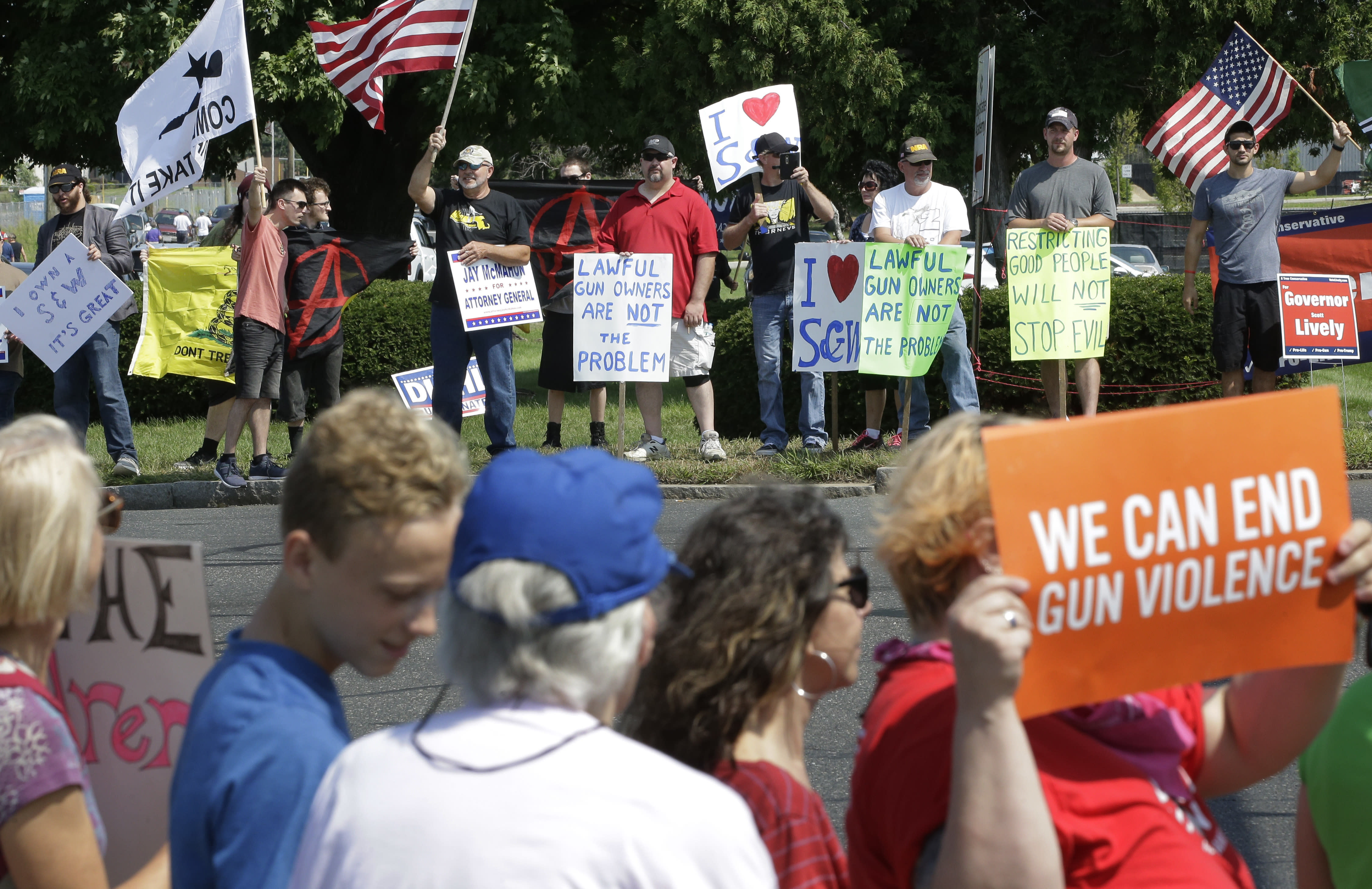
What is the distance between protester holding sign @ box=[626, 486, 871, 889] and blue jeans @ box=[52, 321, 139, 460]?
8717mm

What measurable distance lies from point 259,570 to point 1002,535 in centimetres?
614

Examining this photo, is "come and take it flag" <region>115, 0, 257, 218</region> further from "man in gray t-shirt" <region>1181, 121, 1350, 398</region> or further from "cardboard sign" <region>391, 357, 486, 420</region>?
"man in gray t-shirt" <region>1181, 121, 1350, 398</region>

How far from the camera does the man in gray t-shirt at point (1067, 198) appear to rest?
997 cm

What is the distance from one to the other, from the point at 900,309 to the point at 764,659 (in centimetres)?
792

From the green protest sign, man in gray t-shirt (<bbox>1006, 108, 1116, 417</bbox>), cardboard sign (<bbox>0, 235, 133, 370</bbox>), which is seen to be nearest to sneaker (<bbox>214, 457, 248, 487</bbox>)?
cardboard sign (<bbox>0, 235, 133, 370</bbox>)

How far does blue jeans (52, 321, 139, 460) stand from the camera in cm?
997

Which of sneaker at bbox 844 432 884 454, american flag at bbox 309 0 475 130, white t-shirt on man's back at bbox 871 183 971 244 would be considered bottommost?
sneaker at bbox 844 432 884 454

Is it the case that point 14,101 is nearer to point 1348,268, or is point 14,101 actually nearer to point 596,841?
point 1348,268

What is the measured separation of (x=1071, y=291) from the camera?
10.1 m

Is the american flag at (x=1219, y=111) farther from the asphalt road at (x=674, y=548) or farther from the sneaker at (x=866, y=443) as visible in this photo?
the sneaker at (x=866, y=443)

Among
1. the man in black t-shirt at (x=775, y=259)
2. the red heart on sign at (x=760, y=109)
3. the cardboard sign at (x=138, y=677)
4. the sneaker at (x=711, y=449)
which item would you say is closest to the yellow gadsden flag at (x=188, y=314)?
the sneaker at (x=711, y=449)

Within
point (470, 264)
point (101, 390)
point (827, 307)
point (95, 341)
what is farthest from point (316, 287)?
point (827, 307)

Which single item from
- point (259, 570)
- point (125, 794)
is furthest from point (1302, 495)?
point (259, 570)

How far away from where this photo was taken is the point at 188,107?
29.4 feet
